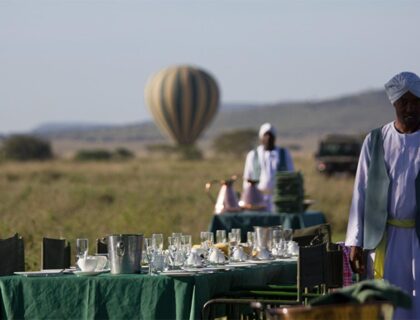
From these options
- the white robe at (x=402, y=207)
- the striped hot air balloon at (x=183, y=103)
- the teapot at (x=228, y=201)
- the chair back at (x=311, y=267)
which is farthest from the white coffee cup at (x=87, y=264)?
the striped hot air balloon at (x=183, y=103)

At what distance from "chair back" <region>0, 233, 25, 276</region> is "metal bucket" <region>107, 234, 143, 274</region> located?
1043 mm

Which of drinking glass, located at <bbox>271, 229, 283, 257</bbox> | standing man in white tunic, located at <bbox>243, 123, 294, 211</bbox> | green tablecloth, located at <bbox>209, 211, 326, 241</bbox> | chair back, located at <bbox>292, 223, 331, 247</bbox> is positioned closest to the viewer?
drinking glass, located at <bbox>271, 229, 283, 257</bbox>

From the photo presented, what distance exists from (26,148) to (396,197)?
319 ft

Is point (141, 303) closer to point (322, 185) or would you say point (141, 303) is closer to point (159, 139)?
point (322, 185)

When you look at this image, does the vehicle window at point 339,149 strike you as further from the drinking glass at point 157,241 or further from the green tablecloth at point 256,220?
the drinking glass at point 157,241

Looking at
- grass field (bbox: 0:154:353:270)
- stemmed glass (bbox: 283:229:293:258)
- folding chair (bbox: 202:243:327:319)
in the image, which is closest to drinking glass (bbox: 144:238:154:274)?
folding chair (bbox: 202:243:327:319)

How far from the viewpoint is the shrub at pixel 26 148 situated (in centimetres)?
10150

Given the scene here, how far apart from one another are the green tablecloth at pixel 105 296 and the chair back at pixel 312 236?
2.37 meters

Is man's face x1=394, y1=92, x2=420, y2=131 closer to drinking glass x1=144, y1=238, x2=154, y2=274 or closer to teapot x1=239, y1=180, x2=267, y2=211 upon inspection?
drinking glass x1=144, y1=238, x2=154, y2=274

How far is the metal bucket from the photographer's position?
31.0 feet

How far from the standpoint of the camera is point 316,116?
6624 inches

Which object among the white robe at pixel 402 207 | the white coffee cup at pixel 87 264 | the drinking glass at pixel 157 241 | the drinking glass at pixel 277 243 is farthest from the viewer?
the drinking glass at pixel 277 243

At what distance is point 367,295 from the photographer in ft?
21.6

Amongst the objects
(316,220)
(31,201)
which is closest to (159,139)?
(31,201)
